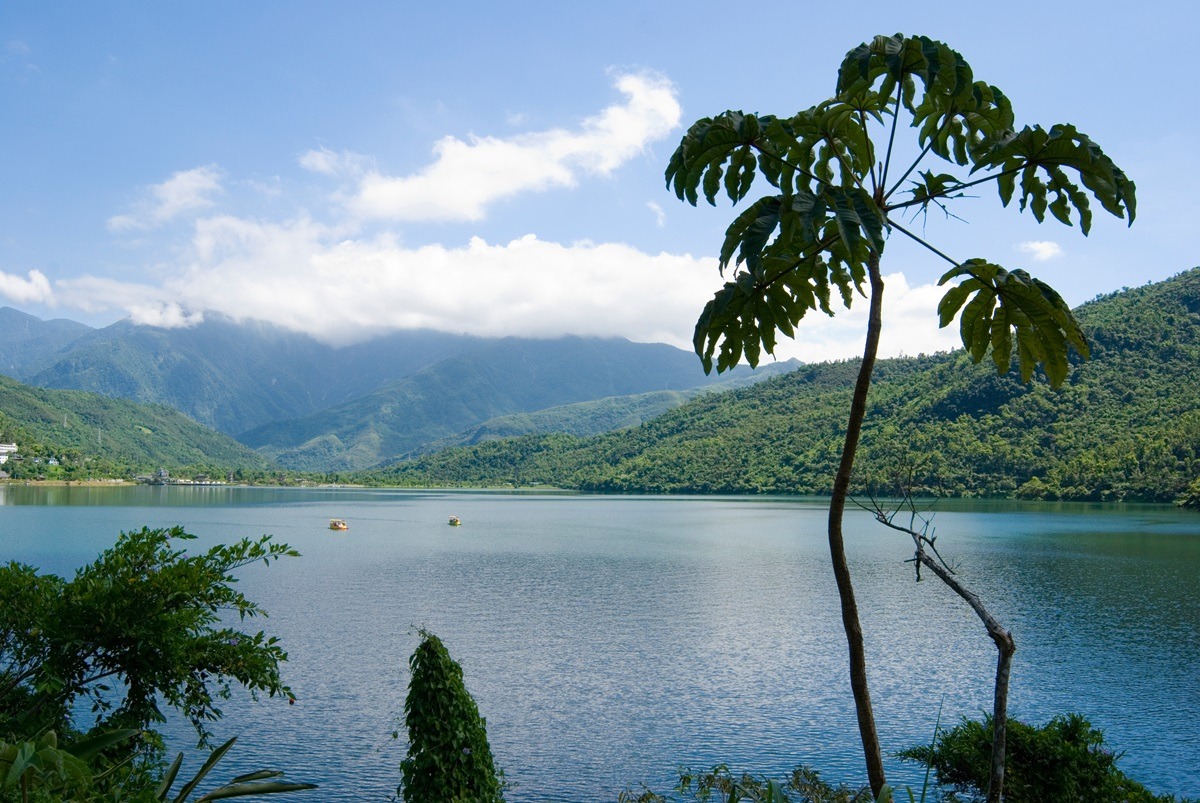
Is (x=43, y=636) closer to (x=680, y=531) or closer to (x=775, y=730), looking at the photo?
(x=775, y=730)

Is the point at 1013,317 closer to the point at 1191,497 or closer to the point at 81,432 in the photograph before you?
the point at 1191,497

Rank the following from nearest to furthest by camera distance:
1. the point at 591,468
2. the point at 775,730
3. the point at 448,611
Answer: the point at 775,730 → the point at 448,611 → the point at 591,468

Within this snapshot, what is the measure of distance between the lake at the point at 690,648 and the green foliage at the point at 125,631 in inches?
224

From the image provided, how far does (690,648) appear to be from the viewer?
78.8 ft

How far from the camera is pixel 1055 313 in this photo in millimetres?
4141

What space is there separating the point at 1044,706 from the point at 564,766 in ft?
34.0

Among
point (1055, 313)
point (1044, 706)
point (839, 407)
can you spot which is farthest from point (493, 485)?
point (1055, 313)

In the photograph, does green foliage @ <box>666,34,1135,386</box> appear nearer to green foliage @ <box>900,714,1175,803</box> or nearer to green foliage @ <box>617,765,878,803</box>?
green foliage @ <box>617,765,878,803</box>

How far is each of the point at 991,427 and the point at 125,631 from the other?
334 feet

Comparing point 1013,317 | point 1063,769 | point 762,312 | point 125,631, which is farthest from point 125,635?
point 1063,769

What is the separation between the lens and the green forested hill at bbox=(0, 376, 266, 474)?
445ft

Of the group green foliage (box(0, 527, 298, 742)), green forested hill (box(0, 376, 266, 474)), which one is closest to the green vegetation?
green foliage (box(0, 527, 298, 742))

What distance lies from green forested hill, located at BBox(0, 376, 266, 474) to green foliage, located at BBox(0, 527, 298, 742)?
143 meters

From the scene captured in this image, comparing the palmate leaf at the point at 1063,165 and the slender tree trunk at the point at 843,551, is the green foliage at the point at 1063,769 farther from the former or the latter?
the palmate leaf at the point at 1063,165
